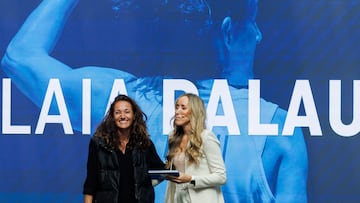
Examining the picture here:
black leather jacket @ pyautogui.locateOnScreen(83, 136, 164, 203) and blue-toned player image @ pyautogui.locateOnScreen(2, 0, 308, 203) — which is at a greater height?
blue-toned player image @ pyautogui.locateOnScreen(2, 0, 308, 203)

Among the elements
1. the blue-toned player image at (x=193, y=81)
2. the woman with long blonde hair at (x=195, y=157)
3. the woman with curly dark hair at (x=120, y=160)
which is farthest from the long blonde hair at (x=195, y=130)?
the blue-toned player image at (x=193, y=81)

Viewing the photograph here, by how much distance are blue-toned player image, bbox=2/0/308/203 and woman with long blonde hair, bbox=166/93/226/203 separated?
2.40 feet

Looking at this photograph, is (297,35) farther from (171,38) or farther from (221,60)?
(171,38)

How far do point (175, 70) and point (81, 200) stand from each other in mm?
969

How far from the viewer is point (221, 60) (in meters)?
3.78

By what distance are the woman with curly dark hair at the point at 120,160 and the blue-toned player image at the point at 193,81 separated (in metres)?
0.91

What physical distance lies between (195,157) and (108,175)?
1.41ft

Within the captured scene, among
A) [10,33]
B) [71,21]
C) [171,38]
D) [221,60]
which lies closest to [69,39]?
[71,21]

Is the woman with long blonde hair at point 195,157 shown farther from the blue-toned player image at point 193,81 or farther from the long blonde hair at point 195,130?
the blue-toned player image at point 193,81

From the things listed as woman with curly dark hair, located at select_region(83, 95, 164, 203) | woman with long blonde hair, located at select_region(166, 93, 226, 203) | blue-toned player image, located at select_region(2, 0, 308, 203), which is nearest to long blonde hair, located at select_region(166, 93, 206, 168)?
woman with long blonde hair, located at select_region(166, 93, 226, 203)

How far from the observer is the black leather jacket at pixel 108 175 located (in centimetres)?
277

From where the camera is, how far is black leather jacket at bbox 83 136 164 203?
9.07 feet

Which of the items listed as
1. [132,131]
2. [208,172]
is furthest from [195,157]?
[132,131]

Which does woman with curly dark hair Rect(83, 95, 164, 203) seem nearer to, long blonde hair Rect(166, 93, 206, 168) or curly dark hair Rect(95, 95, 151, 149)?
curly dark hair Rect(95, 95, 151, 149)
